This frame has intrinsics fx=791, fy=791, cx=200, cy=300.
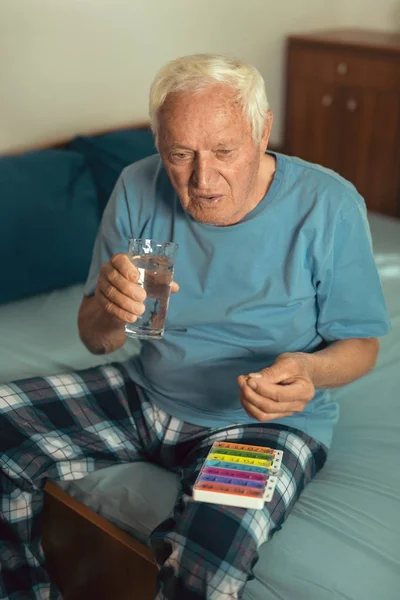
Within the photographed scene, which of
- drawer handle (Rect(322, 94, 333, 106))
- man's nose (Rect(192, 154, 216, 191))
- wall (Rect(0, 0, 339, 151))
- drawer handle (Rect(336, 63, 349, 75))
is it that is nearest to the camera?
man's nose (Rect(192, 154, 216, 191))

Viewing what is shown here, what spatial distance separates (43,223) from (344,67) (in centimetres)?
152

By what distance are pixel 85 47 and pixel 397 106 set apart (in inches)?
47.4

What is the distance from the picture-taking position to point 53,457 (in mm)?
1457

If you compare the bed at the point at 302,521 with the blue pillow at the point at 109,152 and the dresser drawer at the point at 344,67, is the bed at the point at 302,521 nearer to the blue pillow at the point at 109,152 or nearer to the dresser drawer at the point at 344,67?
the blue pillow at the point at 109,152

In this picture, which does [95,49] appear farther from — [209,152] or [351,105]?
[209,152]

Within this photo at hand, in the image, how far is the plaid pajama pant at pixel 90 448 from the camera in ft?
4.31

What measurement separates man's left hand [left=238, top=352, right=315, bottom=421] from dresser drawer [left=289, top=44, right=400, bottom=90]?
2026 mm

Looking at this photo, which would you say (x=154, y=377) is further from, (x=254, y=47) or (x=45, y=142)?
(x=254, y=47)

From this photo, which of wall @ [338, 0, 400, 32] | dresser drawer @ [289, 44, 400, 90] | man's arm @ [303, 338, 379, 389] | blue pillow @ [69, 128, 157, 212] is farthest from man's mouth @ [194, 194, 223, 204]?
wall @ [338, 0, 400, 32]

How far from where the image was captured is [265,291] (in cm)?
144

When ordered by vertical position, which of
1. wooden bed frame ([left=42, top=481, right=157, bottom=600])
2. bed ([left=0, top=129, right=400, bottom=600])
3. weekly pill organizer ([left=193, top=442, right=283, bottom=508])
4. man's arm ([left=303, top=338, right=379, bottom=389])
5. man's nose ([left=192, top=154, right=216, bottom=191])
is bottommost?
wooden bed frame ([left=42, top=481, right=157, bottom=600])

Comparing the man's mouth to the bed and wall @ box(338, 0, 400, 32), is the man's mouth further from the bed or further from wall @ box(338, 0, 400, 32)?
wall @ box(338, 0, 400, 32)

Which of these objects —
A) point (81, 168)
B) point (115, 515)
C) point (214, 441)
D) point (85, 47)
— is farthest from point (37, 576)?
point (85, 47)

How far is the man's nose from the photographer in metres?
1.33
